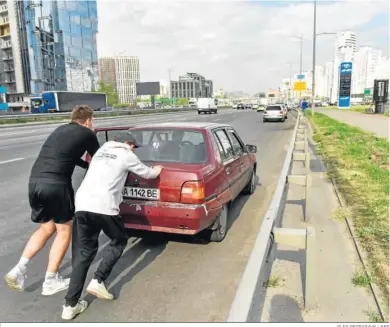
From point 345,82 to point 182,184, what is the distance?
2535 centimetres

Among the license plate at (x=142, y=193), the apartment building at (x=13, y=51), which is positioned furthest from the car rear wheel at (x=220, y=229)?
the apartment building at (x=13, y=51)

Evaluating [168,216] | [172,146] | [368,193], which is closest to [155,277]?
[168,216]

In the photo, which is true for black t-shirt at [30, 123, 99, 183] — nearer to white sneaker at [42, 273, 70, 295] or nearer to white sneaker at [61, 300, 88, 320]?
white sneaker at [42, 273, 70, 295]

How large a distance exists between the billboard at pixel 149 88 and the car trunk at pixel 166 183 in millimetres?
69956

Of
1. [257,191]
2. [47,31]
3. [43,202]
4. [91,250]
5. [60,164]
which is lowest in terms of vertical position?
[257,191]

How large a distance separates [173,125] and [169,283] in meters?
2.17

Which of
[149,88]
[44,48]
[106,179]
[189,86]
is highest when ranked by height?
[44,48]

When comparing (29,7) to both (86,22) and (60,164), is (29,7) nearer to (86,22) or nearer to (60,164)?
(86,22)

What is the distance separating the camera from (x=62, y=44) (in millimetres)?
81812

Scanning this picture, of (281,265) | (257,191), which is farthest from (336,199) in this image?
(281,265)

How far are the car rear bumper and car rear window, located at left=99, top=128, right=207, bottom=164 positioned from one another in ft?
1.98

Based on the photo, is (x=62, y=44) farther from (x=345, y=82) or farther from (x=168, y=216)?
(x=168, y=216)

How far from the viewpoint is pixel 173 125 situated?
477 centimetres

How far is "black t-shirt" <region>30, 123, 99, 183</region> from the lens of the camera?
309 cm
